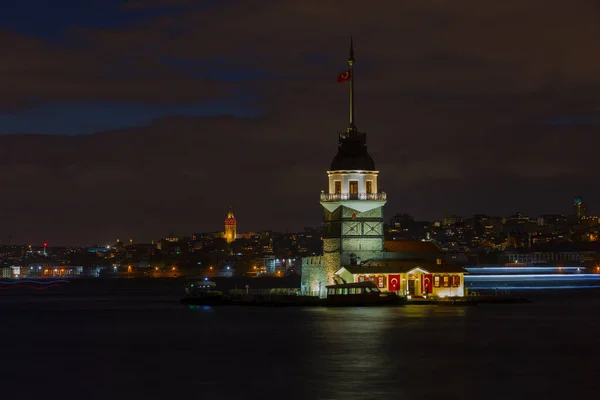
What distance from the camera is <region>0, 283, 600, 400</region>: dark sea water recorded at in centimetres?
4100

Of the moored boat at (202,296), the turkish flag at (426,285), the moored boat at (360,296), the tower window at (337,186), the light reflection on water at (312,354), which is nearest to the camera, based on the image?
the light reflection on water at (312,354)

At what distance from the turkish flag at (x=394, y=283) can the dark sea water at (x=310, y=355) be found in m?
3.79

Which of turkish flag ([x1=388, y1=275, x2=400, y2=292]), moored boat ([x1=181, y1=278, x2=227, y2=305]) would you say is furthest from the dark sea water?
moored boat ([x1=181, y1=278, x2=227, y2=305])

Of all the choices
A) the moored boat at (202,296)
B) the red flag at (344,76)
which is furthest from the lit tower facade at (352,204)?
the moored boat at (202,296)

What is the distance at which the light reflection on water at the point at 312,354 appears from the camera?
135 ft

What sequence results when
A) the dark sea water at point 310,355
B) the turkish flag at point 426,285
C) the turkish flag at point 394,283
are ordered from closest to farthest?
1. the dark sea water at point 310,355
2. the turkish flag at point 394,283
3. the turkish flag at point 426,285

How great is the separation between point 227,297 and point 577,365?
5391cm

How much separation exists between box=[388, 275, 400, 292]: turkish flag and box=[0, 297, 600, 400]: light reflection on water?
8.78 ft

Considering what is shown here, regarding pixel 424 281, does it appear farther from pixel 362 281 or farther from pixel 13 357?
pixel 13 357

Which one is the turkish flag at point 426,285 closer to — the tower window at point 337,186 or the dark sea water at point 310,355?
the dark sea water at point 310,355

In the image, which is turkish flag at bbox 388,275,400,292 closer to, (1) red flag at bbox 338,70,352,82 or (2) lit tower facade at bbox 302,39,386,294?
(2) lit tower facade at bbox 302,39,386,294

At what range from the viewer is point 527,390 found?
40.3 m

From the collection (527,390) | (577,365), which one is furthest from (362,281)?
(527,390)

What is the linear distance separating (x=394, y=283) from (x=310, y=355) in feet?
110
